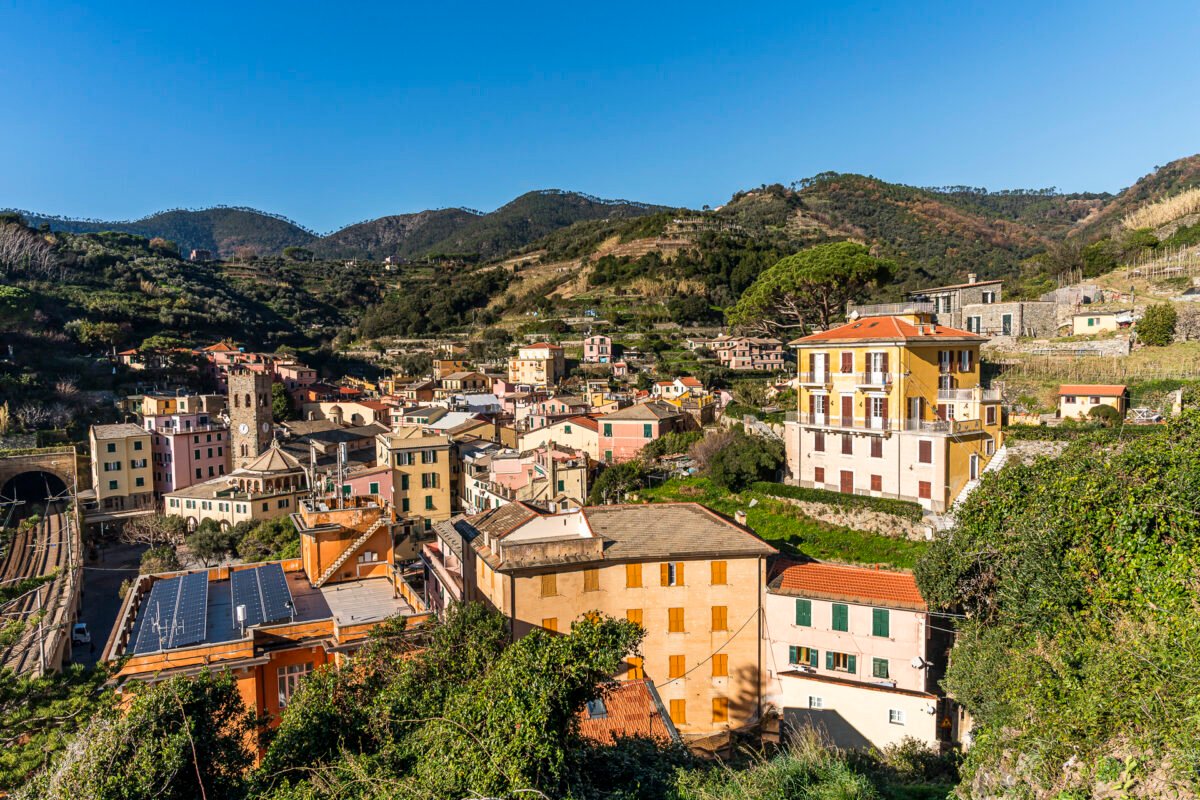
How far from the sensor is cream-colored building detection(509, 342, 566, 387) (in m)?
61.3

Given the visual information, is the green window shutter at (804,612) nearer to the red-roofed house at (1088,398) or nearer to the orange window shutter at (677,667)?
the orange window shutter at (677,667)

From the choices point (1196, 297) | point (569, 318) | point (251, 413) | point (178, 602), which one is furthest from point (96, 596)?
point (569, 318)

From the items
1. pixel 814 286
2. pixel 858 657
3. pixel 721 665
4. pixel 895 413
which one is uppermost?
pixel 814 286

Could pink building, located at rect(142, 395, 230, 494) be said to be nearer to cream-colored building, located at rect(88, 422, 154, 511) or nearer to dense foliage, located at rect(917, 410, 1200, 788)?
cream-colored building, located at rect(88, 422, 154, 511)

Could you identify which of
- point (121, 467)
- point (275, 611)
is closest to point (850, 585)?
point (275, 611)

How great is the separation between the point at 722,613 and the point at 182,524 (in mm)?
34316

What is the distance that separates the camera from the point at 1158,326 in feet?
84.9

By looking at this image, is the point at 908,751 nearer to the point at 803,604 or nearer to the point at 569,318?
the point at 803,604

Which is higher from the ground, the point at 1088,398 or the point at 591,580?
the point at 1088,398

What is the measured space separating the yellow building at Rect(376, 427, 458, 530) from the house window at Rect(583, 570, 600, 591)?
18844 millimetres

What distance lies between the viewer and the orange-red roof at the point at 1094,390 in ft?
73.0

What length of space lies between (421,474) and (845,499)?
2122 centimetres

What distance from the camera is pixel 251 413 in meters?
46.8

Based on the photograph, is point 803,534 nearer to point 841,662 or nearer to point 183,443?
point 841,662
